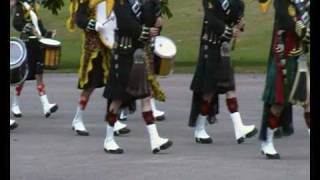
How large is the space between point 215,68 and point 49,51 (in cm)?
298

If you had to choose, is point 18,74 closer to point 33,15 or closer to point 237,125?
point 33,15

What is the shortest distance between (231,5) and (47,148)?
2.53 metres

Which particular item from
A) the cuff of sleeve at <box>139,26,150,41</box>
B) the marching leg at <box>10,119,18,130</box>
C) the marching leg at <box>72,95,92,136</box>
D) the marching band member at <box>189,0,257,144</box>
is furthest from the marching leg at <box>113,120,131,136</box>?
the cuff of sleeve at <box>139,26,150,41</box>

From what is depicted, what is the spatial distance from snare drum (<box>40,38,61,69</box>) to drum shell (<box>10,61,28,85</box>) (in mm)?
1150

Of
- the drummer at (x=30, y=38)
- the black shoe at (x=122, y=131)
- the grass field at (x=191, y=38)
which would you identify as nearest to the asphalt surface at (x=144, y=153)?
the black shoe at (x=122, y=131)

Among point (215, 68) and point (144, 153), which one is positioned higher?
point (215, 68)

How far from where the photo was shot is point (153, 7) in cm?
998

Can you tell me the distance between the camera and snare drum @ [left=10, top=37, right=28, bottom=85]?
1082 cm

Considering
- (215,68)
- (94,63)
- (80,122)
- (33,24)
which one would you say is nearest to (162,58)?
(94,63)

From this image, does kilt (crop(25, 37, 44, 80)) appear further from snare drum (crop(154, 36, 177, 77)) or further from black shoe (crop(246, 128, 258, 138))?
black shoe (crop(246, 128, 258, 138))

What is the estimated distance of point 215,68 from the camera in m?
10.2

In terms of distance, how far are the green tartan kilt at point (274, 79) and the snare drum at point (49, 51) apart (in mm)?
3978
